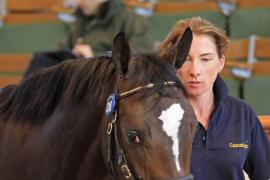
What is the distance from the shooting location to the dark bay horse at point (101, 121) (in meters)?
1.49

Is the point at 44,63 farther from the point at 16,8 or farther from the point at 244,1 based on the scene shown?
the point at 16,8

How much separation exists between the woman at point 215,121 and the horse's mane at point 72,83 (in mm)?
203

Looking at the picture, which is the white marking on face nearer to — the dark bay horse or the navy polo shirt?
the dark bay horse

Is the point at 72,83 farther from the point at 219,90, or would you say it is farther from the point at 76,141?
the point at 219,90

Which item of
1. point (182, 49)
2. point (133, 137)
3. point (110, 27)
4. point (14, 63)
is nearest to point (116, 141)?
point (133, 137)

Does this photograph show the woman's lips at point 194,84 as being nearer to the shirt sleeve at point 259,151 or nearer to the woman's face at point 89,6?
the shirt sleeve at point 259,151

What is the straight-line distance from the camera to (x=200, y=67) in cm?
180

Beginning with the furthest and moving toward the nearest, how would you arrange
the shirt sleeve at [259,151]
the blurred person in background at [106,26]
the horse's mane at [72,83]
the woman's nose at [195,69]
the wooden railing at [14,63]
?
the wooden railing at [14,63] → the blurred person in background at [106,26] → the shirt sleeve at [259,151] → the woman's nose at [195,69] → the horse's mane at [72,83]

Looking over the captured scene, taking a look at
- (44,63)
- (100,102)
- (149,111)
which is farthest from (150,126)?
(44,63)

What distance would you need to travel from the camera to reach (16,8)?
5461 millimetres

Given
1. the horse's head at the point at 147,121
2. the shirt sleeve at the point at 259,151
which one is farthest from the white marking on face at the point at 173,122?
the shirt sleeve at the point at 259,151

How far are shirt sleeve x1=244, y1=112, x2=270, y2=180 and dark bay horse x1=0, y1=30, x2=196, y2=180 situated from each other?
1.36 feet

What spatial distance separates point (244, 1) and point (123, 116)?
3320 mm

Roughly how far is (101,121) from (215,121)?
1.46 feet
